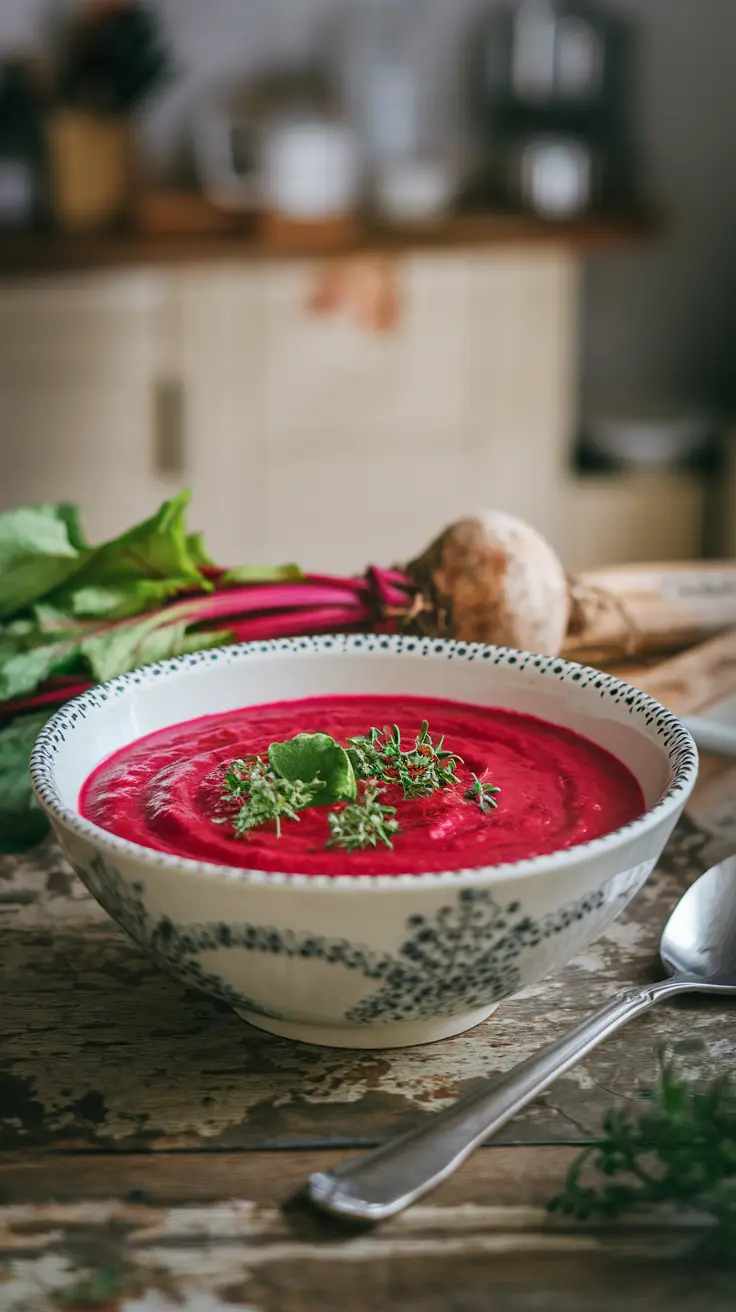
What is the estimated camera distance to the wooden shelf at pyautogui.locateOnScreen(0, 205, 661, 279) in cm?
321

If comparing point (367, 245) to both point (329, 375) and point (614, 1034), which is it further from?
point (614, 1034)

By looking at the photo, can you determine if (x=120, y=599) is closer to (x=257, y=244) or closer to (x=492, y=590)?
(x=492, y=590)

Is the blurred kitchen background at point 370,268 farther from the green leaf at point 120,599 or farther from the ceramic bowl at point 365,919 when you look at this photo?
the ceramic bowl at point 365,919

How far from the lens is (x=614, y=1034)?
0.85m

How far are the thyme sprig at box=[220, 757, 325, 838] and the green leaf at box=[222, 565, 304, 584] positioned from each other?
0.46 meters

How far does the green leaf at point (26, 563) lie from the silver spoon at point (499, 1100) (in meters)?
0.62

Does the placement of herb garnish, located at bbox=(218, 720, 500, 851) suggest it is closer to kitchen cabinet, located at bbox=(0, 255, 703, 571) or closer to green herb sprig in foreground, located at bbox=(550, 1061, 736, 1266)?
green herb sprig in foreground, located at bbox=(550, 1061, 736, 1266)

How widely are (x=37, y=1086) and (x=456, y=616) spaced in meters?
0.66

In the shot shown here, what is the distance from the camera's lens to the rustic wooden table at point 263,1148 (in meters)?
0.64

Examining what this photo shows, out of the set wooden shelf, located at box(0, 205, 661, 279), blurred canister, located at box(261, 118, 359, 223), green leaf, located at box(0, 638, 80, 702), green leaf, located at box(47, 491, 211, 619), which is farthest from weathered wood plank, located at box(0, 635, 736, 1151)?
blurred canister, located at box(261, 118, 359, 223)

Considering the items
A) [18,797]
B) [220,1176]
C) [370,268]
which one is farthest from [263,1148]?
[370,268]

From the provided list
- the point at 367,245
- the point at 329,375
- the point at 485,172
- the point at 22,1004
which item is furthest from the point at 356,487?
the point at 22,1004

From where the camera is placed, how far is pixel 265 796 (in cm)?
81

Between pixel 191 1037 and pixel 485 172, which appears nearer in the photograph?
pixel 191 1037
